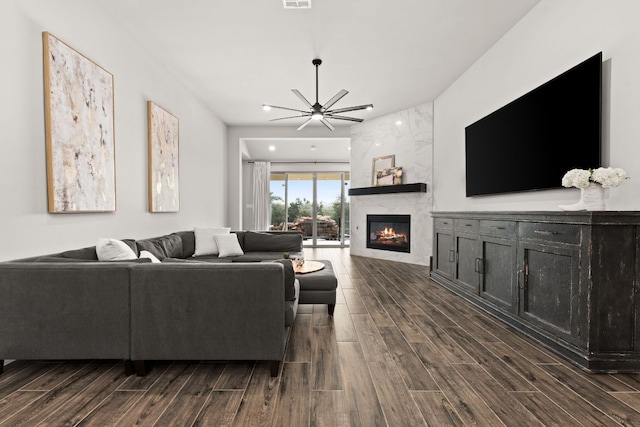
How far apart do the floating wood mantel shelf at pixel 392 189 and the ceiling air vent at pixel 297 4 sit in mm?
3701

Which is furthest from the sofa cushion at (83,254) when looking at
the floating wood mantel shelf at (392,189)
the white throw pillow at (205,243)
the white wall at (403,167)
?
the white wall at (403,167)

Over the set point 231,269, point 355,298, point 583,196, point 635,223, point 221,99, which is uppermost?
point 221,99

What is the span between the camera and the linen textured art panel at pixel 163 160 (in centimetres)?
374

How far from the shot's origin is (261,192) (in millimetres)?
8820

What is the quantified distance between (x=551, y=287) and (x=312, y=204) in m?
7.04

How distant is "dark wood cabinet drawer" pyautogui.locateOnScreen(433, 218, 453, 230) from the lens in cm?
400

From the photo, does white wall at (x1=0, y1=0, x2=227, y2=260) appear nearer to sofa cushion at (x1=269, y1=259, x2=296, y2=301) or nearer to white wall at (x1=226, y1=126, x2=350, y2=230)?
sofa cushion at (x1=269, y1=259, x2=296, y2=301)

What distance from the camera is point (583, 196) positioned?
2234 mm

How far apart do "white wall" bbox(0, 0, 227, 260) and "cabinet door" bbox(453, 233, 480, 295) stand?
12.4 feet

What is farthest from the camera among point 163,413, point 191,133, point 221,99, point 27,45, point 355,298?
point 221,99

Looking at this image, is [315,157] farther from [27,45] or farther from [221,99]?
[27,45]

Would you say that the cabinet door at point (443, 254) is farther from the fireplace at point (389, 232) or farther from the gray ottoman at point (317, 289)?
the gray ottoman at point (317, 289)

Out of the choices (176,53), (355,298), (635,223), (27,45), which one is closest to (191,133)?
(176,53)

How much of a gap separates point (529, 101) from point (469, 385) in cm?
270
